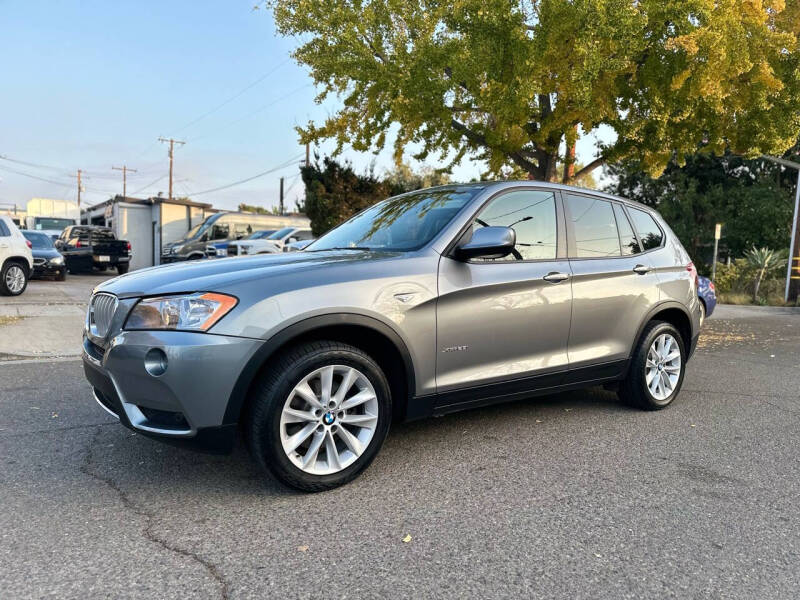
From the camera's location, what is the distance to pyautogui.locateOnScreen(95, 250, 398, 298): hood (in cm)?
303

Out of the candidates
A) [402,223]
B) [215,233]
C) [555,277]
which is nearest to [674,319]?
[555,277]

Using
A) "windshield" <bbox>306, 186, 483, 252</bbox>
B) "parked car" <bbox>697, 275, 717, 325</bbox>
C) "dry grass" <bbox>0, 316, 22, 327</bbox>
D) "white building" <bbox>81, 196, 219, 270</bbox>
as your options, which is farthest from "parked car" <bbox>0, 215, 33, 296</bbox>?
"white building" <bbox>81, 196, 219, 270</bbox>

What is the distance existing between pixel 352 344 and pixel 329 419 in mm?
436

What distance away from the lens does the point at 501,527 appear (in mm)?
2865

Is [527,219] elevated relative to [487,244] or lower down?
elevated

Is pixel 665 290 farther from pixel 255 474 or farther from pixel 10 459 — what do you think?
pixel 10 459

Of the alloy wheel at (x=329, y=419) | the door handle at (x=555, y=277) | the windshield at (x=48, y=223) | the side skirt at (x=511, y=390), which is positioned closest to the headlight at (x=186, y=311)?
the alloy wheel at (x=329, y=419)

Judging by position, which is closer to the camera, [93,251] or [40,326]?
[40,326]

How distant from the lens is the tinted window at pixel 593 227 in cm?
441

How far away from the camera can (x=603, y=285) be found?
4.39m

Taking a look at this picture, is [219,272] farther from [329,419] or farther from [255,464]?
[255,464]

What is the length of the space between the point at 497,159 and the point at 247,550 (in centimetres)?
1012

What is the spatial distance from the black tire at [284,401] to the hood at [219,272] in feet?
1.45

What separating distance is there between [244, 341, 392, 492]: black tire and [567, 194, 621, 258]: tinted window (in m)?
2.01
